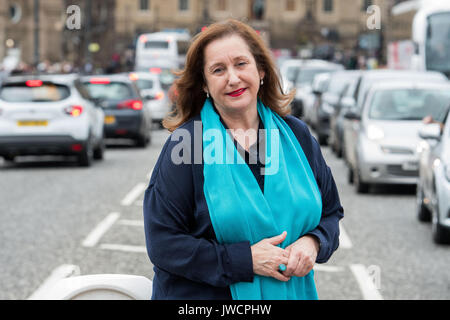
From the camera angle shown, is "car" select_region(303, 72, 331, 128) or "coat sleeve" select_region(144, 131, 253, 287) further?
"car" select_region(303, 72, 331, 128)

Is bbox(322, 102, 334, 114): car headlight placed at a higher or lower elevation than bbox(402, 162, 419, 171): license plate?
lower

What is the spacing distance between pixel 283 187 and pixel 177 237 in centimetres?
37

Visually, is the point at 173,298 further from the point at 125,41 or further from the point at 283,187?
the point at 125,41

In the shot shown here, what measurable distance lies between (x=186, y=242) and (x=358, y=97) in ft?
49.8

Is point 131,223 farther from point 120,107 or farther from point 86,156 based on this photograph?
point 120,107

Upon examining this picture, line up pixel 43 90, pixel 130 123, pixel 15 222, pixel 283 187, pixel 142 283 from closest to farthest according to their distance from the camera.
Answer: pixel 283 187 < pixel 142 283 < pixel 15 222 < pixel 43 90 < pixel 130 123

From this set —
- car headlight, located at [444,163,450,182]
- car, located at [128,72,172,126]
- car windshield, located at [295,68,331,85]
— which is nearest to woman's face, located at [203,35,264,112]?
car headlight, located at [444,163,450,182]

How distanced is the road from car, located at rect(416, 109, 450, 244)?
0.58ft

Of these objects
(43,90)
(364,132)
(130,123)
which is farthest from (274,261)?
(130,123)

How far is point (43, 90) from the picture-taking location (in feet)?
59.8

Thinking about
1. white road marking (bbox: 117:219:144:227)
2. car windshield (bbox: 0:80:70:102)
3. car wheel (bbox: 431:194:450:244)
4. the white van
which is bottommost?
the white van

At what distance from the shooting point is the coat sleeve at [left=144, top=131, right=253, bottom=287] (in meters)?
3.31

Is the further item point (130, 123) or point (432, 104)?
point (130, 123)

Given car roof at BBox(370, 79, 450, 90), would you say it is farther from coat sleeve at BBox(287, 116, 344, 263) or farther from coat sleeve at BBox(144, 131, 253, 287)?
coat sleeve at BBox(144, 131, 253, 287)
